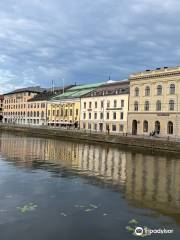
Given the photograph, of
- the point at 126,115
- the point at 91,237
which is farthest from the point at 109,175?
the point at 126,115

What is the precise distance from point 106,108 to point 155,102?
21.7 m

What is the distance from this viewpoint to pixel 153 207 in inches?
952

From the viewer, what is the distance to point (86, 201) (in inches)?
992

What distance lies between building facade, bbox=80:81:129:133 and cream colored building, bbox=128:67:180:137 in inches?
164

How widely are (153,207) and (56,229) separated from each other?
7.64 meters

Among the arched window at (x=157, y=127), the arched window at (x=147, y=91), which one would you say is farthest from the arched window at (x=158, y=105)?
the arched window at (x=147, y=91)

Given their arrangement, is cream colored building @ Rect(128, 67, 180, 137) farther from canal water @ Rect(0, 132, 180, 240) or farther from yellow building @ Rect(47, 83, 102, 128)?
canal water @ Rect(0, 132, 180, 240)

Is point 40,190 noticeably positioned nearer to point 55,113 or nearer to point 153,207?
point 153,207

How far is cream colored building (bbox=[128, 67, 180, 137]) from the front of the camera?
8038cm

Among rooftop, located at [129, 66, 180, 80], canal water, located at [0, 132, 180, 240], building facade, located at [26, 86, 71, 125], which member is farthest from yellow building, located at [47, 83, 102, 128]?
canal water, located at [0, 132, 180, 240]

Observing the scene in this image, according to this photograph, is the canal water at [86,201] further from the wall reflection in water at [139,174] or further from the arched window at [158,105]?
the arched window at [158,105]

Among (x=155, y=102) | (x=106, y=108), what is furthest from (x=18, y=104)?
(x=155, y=102)

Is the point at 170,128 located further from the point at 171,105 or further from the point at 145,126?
the point at 145,126

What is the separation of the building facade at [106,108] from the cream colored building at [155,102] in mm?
4163
